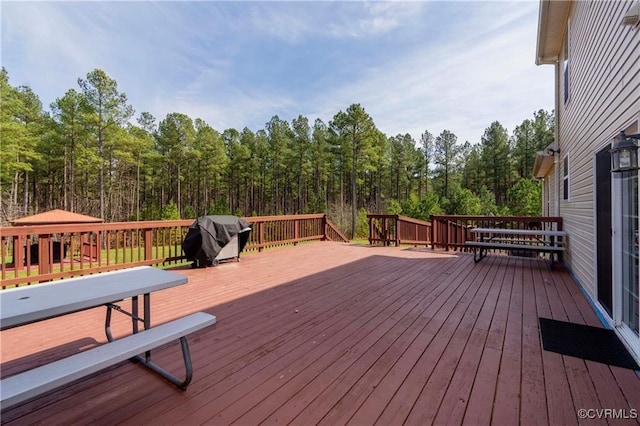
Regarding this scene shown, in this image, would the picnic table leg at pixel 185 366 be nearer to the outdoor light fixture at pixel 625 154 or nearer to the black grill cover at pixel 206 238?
the black grill cover at pixel 206 238

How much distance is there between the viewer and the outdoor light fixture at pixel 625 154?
1997mm

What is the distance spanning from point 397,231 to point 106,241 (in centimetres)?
671

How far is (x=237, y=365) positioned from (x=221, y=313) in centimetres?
111

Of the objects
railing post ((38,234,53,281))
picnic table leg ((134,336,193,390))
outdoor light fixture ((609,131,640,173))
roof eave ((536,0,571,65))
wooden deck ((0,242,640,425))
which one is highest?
roof eave ((536,0,571,65))

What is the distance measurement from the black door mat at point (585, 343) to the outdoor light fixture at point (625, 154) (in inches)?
55.5

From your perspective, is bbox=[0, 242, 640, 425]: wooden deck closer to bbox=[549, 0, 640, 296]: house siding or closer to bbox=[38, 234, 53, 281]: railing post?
bbox=[549, 0, 640, 296]: house siding

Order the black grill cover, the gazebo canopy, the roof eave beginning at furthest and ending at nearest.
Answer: the gazebo canopy < the roof eave < the black grill cover

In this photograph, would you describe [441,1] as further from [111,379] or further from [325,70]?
[325,70]

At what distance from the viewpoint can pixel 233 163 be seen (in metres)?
31.6

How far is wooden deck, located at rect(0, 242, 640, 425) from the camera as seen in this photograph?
1569 mm

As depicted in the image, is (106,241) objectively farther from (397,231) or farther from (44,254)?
(397,231)

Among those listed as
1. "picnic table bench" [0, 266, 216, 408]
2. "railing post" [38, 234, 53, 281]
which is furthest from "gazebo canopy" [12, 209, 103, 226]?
"picnic table bench" [0, 266, 216, 408]

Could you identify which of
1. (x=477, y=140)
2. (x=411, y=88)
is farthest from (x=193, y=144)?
(x=477, y=140)

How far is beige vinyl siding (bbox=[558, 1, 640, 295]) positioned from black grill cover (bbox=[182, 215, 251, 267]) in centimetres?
533
